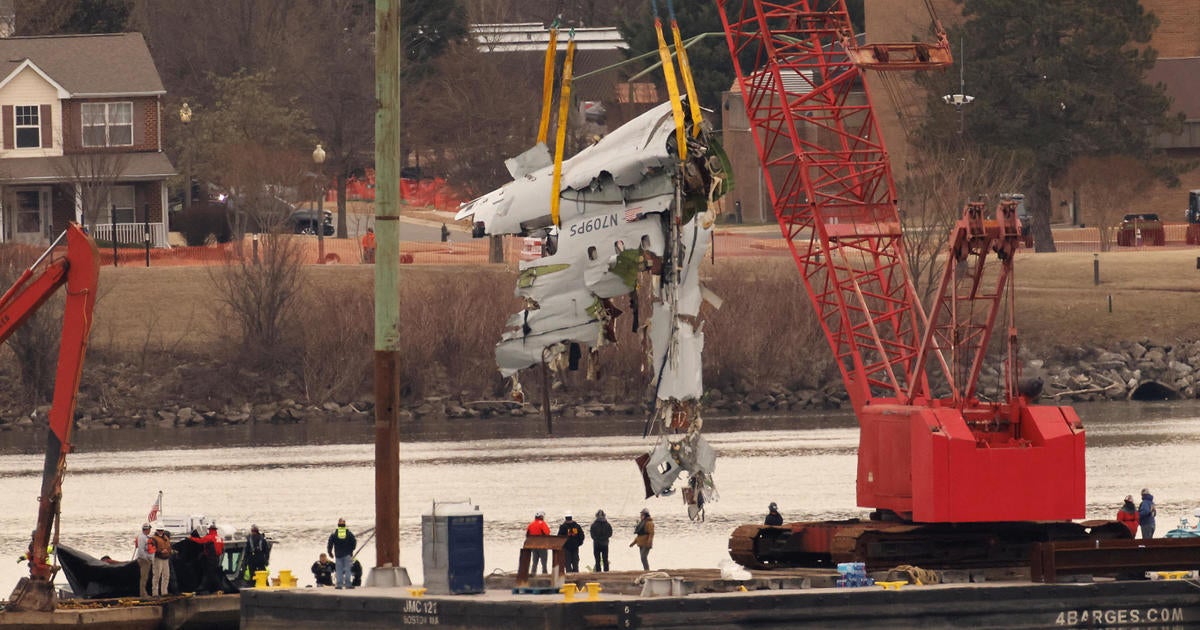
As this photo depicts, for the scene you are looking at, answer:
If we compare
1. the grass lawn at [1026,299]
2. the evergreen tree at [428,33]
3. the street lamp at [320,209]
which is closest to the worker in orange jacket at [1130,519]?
the grass lawn at [1026,299]

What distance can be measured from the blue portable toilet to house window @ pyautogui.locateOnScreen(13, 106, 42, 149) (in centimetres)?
8043

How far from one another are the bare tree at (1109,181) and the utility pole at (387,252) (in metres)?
85.2

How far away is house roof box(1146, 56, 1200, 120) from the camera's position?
128 m

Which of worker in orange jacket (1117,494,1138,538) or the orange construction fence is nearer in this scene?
worker in orange jacket (1117,494,1138,538)

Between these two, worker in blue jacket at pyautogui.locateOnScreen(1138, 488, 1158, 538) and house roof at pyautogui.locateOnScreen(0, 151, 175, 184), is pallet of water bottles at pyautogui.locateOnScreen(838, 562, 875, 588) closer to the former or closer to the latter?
worker in blue jacket at pyautogui.locateOnScreen(1138, 488, 1158, 538)

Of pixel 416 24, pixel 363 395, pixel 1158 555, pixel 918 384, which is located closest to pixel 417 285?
pixel 363 395

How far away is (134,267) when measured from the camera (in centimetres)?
10406

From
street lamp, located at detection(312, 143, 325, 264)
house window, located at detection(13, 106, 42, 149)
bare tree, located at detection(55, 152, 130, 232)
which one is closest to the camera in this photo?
bare tree, located at detection(55, 152, 130, 232)

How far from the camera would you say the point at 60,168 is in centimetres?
10806

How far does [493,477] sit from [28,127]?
4699 cm

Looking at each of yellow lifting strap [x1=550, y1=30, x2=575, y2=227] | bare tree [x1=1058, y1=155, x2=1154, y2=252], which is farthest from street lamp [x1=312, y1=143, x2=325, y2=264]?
yellow lifting strap [x1=550, y1=30, x2=575, y2=227]

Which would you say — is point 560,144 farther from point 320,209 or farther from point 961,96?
point 320,209

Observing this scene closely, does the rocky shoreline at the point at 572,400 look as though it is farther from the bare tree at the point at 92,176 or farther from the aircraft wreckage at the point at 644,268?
the aircraft wreckage at the point at 644,268

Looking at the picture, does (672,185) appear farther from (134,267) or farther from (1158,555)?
(134,267)
